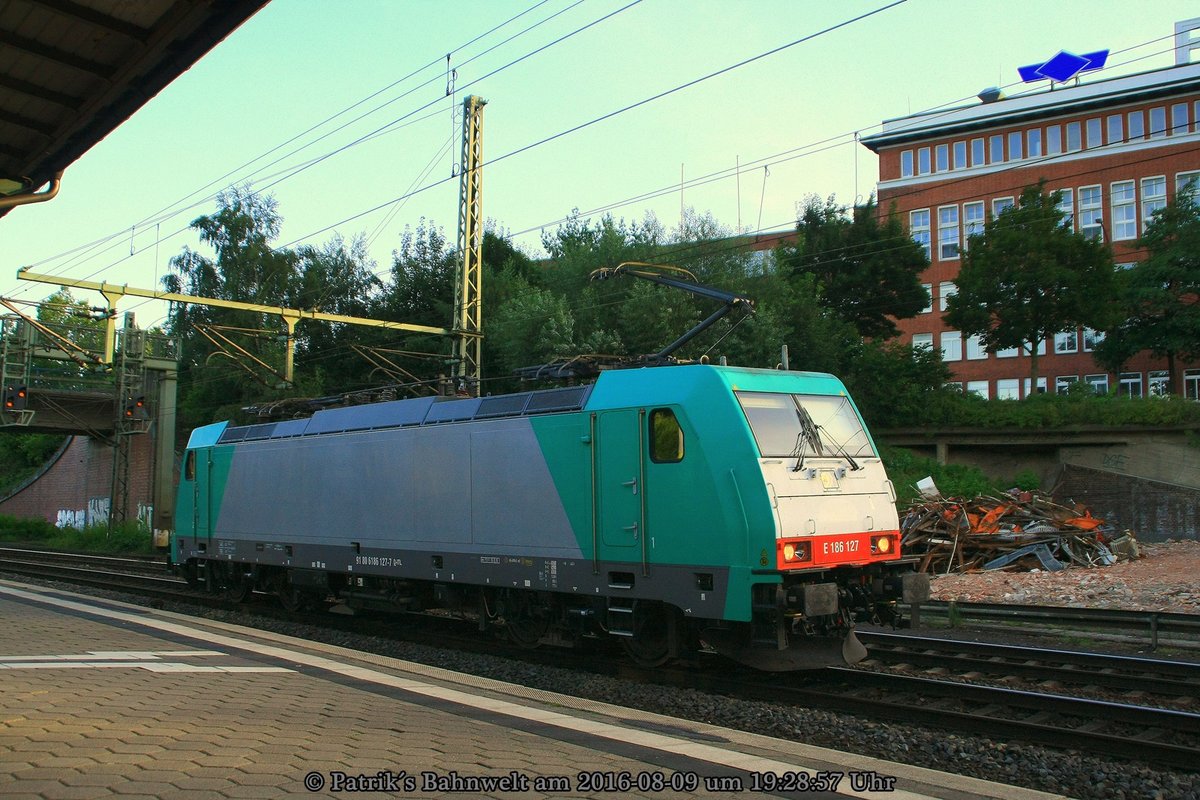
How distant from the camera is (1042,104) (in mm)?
50219

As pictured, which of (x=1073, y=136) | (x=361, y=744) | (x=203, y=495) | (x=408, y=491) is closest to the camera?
(x=361, y=744)

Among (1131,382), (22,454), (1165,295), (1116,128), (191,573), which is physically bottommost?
(191,573)

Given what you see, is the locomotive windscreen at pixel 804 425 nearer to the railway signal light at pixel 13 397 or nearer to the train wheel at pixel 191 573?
the train wheel at pixel 191 573

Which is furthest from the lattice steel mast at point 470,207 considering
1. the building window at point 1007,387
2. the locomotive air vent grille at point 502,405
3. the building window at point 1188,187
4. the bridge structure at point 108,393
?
the building window at point 1007,387

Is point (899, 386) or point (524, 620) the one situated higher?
point (899, 386)

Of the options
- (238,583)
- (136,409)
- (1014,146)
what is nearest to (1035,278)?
(1014,146)

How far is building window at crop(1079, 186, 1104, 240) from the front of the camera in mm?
49719

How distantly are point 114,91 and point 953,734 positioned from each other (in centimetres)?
762

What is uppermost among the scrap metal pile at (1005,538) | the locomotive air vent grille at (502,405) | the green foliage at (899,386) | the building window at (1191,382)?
the building window at (1191,382)

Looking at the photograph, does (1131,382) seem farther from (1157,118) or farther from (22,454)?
(22,454)

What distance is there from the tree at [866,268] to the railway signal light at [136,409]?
2621 cm

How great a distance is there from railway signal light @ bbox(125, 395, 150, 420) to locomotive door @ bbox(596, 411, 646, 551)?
26.3 metres

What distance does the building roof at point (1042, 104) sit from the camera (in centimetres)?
4691

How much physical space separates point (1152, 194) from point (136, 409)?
47287 mm
